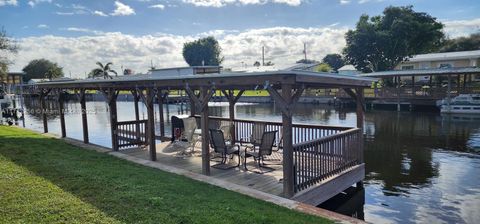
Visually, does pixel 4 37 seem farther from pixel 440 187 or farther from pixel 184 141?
pixel 440 187

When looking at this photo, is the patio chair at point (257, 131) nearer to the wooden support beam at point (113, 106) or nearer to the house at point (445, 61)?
the wooden support beam at point (113, 106)

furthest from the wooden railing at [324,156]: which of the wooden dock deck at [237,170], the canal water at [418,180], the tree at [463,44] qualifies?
the tree at [463,44]

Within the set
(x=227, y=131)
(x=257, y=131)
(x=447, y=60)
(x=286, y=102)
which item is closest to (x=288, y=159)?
(x=286, y=102)

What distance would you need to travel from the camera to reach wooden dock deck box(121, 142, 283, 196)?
6691 millimetres

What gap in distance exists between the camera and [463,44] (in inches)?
2056

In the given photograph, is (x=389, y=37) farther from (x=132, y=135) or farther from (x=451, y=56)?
(x=132, y=135)

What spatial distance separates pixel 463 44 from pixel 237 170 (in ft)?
190

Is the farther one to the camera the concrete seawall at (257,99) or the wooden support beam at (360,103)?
the concrete seawall at (257,99)

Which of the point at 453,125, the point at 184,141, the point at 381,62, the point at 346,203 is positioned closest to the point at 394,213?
the point at 346,203

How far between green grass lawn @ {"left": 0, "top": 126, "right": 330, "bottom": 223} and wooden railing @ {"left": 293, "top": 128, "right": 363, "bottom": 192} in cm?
124

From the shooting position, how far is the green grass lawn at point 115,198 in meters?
4.64

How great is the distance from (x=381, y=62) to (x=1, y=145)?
40.6 metres

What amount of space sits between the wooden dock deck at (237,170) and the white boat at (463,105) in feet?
77.1

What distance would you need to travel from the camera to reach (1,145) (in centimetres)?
1051
